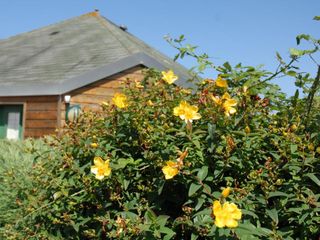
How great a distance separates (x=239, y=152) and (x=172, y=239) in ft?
2.07

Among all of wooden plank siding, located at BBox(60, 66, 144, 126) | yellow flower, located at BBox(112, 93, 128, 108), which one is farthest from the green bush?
wooden plank siding, located at BBox(60, 66, 144, 126)

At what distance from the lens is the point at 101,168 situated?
3.13m

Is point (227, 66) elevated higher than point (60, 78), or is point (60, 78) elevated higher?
point (60, 78)

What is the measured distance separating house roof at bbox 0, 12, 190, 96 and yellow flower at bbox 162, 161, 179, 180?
11.2 meters

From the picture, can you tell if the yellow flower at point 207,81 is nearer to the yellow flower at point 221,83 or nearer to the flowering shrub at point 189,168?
the flowering shrub at point 189,168

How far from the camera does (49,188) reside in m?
3.75

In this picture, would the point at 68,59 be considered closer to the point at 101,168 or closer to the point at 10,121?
the point at 10,121

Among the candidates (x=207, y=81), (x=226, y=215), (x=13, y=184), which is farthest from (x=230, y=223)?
(x=13, y=184)

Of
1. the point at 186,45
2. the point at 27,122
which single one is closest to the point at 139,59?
the point at 27,122

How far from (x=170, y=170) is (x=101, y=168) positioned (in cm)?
48

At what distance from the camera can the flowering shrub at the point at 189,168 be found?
9.38 ft

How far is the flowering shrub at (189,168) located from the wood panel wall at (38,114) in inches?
413

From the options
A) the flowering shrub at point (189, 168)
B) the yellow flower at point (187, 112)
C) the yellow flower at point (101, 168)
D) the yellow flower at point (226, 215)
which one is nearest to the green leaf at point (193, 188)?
the flowering shrub at point (189, 168)

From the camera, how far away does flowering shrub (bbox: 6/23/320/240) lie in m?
2.86
